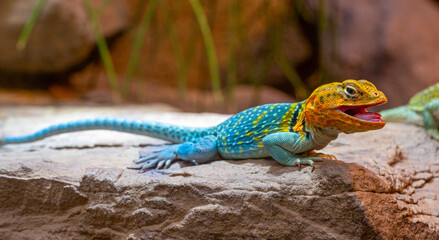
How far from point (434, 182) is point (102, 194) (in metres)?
2.50

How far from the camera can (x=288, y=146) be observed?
2.71 meters

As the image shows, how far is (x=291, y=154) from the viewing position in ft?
8.96

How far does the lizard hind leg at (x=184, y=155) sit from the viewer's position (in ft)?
9.72

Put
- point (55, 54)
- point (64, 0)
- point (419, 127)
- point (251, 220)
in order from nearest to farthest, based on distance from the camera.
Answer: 1. point (251, 220)
2. point (419, 127)
3. point (64, 0)
4. point (55, 54)

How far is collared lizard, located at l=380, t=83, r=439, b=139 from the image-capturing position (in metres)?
4.02

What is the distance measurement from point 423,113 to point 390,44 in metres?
3.57

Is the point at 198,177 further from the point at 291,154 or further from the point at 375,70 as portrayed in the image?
the point at 375,70

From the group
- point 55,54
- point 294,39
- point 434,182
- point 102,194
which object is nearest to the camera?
point 102,194

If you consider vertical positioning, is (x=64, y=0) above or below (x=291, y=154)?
above

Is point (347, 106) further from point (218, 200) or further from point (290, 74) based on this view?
point (290, 74)

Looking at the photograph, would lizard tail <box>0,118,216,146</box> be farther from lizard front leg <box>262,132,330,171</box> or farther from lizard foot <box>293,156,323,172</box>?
lizard foot <box>293,156,323,172</box>

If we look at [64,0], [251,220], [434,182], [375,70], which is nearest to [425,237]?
[434,182]

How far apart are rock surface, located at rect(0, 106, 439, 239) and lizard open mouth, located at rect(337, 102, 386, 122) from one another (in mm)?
344

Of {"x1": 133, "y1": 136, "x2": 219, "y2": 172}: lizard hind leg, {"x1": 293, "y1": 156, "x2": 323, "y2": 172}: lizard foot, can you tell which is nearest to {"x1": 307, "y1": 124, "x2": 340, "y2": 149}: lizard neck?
{"x1": 293, "y1": 156, "x2": 323, "y2": 172}: lizard foot
